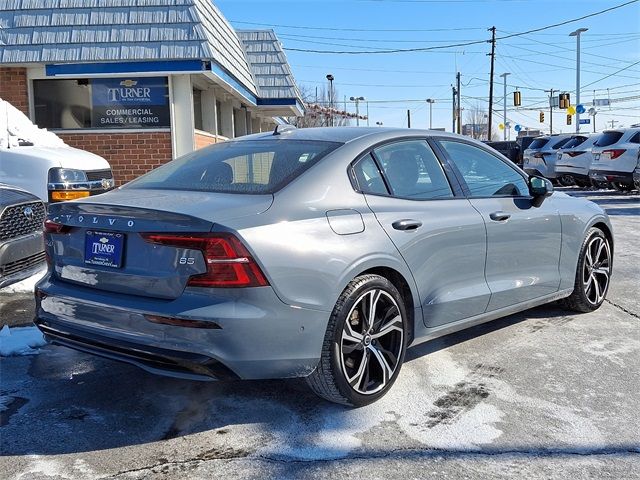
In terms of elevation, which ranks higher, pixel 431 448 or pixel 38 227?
pixel 38 227

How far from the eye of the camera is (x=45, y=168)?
748 centimetres

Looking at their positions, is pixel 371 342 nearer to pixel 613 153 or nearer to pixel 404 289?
pixel 404 289

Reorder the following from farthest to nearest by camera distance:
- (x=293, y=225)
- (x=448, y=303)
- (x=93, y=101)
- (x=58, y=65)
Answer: (x=93, y=101)
(x=58, y=65)
(x=448, y=303)
(x=293, y=225)

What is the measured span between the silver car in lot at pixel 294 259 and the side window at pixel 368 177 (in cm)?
1

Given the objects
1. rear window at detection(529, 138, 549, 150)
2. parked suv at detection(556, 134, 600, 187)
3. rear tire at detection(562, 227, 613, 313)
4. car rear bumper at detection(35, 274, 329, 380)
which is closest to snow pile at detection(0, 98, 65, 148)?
car rear bumper at detection(35, 274, 329, 380)

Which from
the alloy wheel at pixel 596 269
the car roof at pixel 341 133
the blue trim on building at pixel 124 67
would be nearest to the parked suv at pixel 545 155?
the blue trim on building at pixel 124 67

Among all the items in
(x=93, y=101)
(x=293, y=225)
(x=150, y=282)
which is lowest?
(x=150, y=282)

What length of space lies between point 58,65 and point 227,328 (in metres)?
10.6

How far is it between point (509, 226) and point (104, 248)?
2.67m

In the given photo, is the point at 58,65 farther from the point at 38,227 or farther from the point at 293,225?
the point at 293,225

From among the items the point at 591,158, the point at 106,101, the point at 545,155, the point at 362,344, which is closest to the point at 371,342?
the point at 362,344

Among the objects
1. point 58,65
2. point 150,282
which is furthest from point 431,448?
point 58,65

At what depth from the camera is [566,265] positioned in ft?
16.9

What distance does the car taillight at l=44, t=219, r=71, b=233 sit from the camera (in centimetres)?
350
